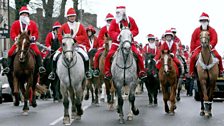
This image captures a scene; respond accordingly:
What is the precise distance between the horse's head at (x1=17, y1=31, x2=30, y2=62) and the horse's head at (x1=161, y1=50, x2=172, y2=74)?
402 cm

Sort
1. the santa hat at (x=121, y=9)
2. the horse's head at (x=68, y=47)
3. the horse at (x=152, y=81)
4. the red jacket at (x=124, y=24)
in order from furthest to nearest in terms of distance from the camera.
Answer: the horse at (x=152, y=81) → the santa hat at (x=121, y=9) → the red jacket at (x=124, y=24) → the horse's head at (x=68, y=47)

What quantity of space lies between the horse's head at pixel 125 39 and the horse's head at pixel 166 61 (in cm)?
300

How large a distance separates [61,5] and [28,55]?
27997 mm

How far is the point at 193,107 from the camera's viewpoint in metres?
22.0

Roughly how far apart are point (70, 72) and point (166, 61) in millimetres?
3767

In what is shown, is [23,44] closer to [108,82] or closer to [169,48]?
[108,82]

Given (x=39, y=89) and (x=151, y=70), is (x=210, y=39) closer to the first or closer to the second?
(x=151, y=70)

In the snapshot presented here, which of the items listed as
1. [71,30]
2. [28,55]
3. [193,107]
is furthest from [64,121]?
[193,107]

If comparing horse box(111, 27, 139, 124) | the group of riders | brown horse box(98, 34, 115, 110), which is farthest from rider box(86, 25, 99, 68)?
horse box(111, 27, 139, 124)

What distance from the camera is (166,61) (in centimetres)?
1906

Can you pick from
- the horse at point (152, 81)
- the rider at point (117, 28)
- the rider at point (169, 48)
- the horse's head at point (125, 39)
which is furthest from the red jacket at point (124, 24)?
the horse at point (152, 81)

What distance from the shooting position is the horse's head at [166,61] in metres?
19.1

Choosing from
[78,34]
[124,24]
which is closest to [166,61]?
[124,24]

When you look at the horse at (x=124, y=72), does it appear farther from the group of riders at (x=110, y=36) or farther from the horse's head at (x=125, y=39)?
the group of riders at (x=110, y=36)
